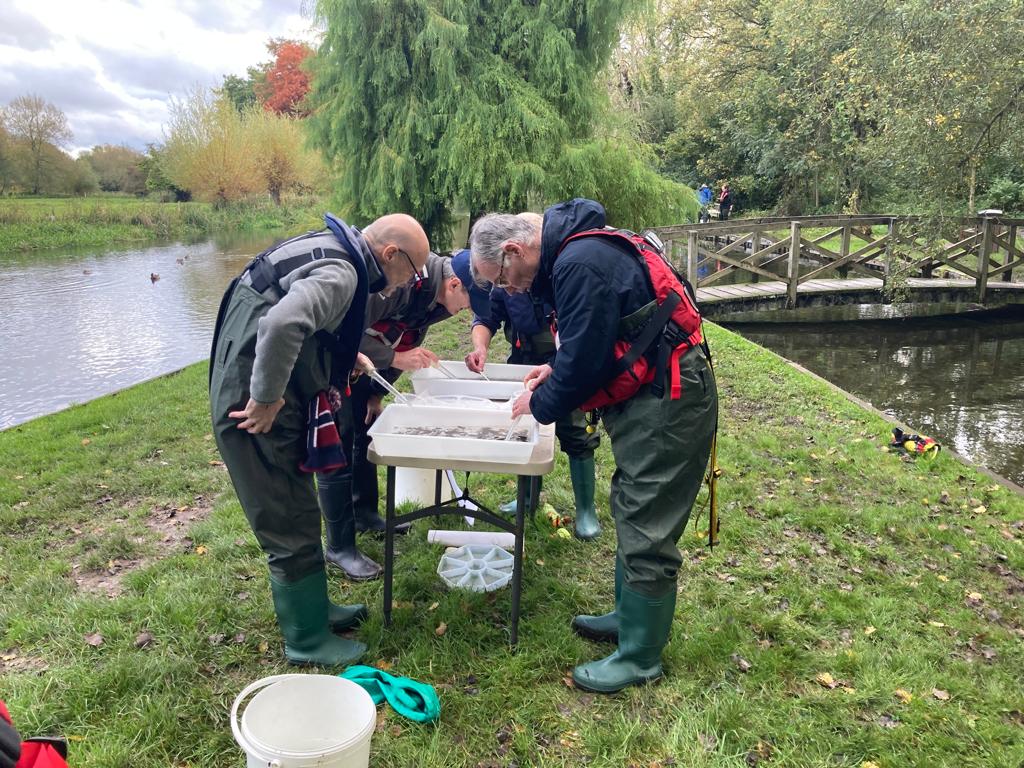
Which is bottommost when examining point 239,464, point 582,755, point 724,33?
point 582,755

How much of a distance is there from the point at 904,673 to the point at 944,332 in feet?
37.1

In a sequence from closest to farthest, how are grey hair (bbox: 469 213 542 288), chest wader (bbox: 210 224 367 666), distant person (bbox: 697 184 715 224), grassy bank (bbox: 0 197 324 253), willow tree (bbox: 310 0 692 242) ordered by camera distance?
chest wader (bbox: 210 224 367 666) < grey hair (bbox: 469 213 542 288) < willow tree (bbox: 310 0 692 242) < grassy bank (bbox: 0 197 324 253) < distant person (bbox: 697 184 715 224)

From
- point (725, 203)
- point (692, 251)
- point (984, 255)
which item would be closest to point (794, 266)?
point (692, 251)

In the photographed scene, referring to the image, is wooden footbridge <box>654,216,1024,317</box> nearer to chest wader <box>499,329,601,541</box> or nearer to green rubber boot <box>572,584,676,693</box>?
chest wader <box>499,329,601,541</box>

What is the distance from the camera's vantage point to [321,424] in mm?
2523

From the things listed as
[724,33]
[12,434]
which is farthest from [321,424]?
[724,33]

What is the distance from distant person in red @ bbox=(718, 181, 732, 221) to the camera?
22.4 m

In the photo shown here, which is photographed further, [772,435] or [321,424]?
[772,435]

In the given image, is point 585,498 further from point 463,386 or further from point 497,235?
point 497,235

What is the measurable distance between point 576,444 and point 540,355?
60 cm

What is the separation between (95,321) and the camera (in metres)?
11.3

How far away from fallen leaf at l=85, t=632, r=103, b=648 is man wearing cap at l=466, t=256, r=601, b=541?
2102mm

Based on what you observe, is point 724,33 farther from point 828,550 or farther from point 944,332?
point 828,550

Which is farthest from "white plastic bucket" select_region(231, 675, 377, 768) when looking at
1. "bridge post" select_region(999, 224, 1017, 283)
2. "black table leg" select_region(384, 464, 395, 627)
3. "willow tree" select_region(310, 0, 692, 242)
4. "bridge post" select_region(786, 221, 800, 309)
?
"bridge post" select_region(999, 224, 1017, 283)
